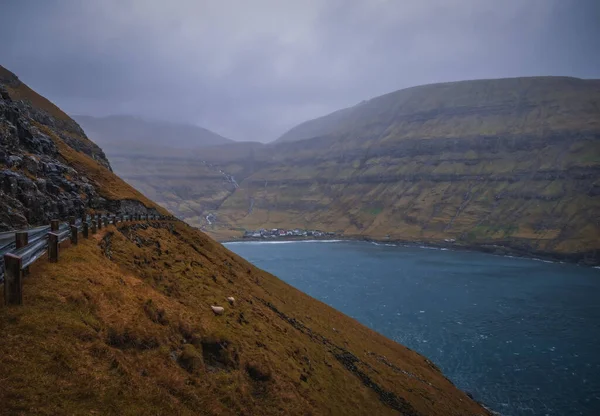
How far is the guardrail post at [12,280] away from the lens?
10.4m

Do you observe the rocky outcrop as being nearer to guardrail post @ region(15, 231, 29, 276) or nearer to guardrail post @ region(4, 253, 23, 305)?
guardrail post @ region(15, 231, 29, 276)

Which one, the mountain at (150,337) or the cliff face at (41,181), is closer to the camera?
the mountain at (150,337)

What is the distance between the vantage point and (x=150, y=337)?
1420 cm

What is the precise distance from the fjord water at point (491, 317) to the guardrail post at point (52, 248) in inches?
2062

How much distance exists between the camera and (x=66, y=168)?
40375 millimetres

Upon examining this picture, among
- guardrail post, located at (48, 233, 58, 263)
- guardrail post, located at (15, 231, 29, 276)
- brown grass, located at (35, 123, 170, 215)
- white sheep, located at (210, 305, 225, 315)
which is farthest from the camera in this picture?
brown grass, located at (35, 123, 170, 215)

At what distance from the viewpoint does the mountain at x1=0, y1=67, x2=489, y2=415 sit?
10148mm

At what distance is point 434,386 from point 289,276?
3525 inches

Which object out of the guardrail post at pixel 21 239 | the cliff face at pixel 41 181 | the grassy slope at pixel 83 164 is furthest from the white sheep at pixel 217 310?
the grassy slope at pixel 83 164

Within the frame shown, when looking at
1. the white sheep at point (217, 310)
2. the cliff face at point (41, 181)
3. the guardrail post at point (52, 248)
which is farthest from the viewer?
the cliff face at point (41, 181)

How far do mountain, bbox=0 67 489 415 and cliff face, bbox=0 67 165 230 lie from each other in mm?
149

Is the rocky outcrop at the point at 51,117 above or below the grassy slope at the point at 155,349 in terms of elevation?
above

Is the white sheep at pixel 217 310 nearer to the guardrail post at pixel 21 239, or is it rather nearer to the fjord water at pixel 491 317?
the guardrail post at pixel 21 239

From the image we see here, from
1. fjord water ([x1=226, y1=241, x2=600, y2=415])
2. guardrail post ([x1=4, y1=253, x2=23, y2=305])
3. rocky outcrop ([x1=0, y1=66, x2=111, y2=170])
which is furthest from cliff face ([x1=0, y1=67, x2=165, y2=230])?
fjord water ([x1=226, y1=241, x2=600, y2=415])
